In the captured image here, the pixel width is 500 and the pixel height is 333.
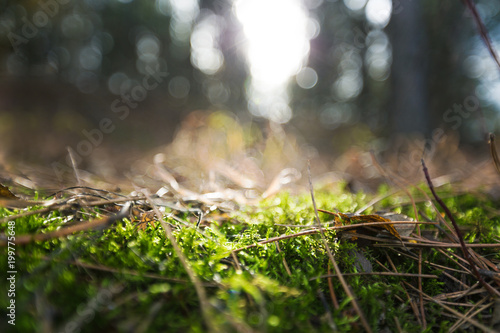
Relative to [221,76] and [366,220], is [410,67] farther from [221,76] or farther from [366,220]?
[221,76]

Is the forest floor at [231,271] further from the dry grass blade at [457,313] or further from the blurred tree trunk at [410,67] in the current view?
the blurred tree trunk at [410,67]

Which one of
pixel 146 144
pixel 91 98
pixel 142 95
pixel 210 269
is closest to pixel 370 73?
pixel 146 144

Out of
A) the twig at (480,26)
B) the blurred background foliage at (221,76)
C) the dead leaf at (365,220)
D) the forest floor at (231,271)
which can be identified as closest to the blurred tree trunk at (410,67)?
the blurred background foliage at (221,76)

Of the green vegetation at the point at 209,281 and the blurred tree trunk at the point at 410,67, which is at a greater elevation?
the blurred tree trunk at the point at 410,67

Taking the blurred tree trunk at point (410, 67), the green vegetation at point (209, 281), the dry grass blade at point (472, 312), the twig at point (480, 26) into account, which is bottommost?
the dry grass blade at point (472, 312)

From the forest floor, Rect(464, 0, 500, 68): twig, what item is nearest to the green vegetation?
the forest floor

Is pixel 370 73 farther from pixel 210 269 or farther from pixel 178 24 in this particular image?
pixel 210 269

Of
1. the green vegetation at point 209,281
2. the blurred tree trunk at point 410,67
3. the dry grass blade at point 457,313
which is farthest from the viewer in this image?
the blurred tree trunk at point 410,67

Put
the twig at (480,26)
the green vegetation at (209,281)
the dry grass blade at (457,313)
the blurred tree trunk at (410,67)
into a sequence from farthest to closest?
the blurred tree trunk at (410,67)
the twig at (480,26)
the dry grass blade at (457,313)
the green vegetation at (209,281)
